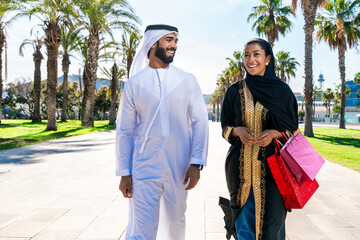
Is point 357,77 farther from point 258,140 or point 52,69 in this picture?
point 258,140

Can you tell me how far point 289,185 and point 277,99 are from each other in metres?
0.71

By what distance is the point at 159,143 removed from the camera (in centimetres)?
222

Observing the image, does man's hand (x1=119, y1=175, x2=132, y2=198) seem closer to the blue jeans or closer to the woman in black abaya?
the woman in black abaya

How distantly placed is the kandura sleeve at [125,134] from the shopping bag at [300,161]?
1178 mm

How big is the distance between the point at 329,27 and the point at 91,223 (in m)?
26.8

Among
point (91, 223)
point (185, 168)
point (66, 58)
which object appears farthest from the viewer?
point (66, 58)

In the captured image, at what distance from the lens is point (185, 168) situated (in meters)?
2.34

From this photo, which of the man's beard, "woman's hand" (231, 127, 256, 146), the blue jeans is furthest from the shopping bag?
the man's beard

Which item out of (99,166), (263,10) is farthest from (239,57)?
(99,166)

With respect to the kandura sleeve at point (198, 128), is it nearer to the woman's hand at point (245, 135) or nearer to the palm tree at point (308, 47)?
the woman's hand at point (245, 135)

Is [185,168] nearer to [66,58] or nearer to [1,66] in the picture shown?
[1,66]

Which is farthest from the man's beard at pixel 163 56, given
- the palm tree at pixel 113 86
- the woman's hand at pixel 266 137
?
the palm tree at pixel 113 86

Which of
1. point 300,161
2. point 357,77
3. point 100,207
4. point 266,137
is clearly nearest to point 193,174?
point 266,137

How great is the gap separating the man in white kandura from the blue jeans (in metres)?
0.56
